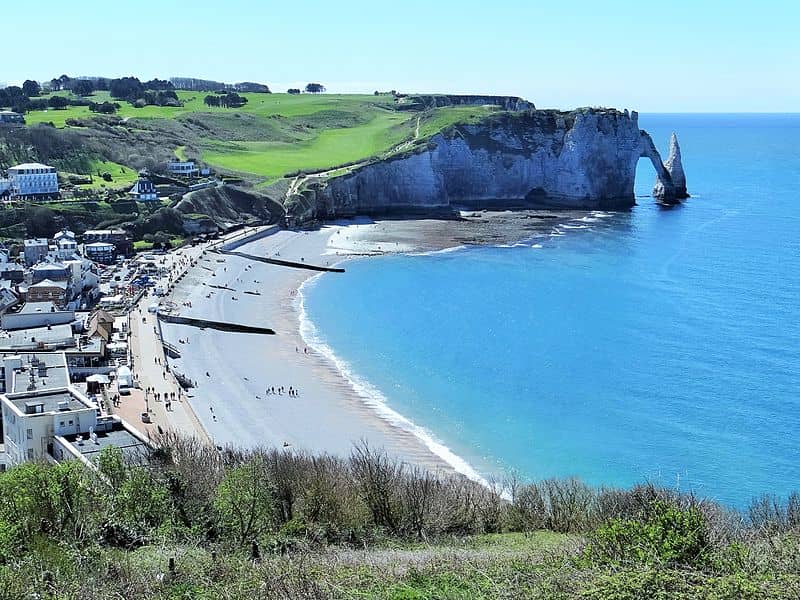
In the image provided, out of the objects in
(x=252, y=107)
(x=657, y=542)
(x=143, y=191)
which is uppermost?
(x=252, y=107)

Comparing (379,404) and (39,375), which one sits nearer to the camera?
(39,375)

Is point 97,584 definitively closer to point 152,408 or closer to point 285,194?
point 152,408

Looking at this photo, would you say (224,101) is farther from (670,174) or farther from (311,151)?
(670,174)

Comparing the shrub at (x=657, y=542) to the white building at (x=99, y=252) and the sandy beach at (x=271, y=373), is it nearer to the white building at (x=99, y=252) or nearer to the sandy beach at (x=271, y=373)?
the sandy beach at (x=271, y=373)

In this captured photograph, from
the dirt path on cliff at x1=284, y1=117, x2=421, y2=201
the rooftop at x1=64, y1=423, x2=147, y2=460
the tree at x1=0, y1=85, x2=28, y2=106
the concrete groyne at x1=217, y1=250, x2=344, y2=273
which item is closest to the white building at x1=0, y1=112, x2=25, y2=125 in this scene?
the tree at x1=0, y1=85, x2=28, y2=106

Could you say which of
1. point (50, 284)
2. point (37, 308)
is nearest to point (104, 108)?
point (50, 284)

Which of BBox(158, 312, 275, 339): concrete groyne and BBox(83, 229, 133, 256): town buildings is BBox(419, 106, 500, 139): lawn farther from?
BBox(158, 312, 275, 339): concrete groyne
